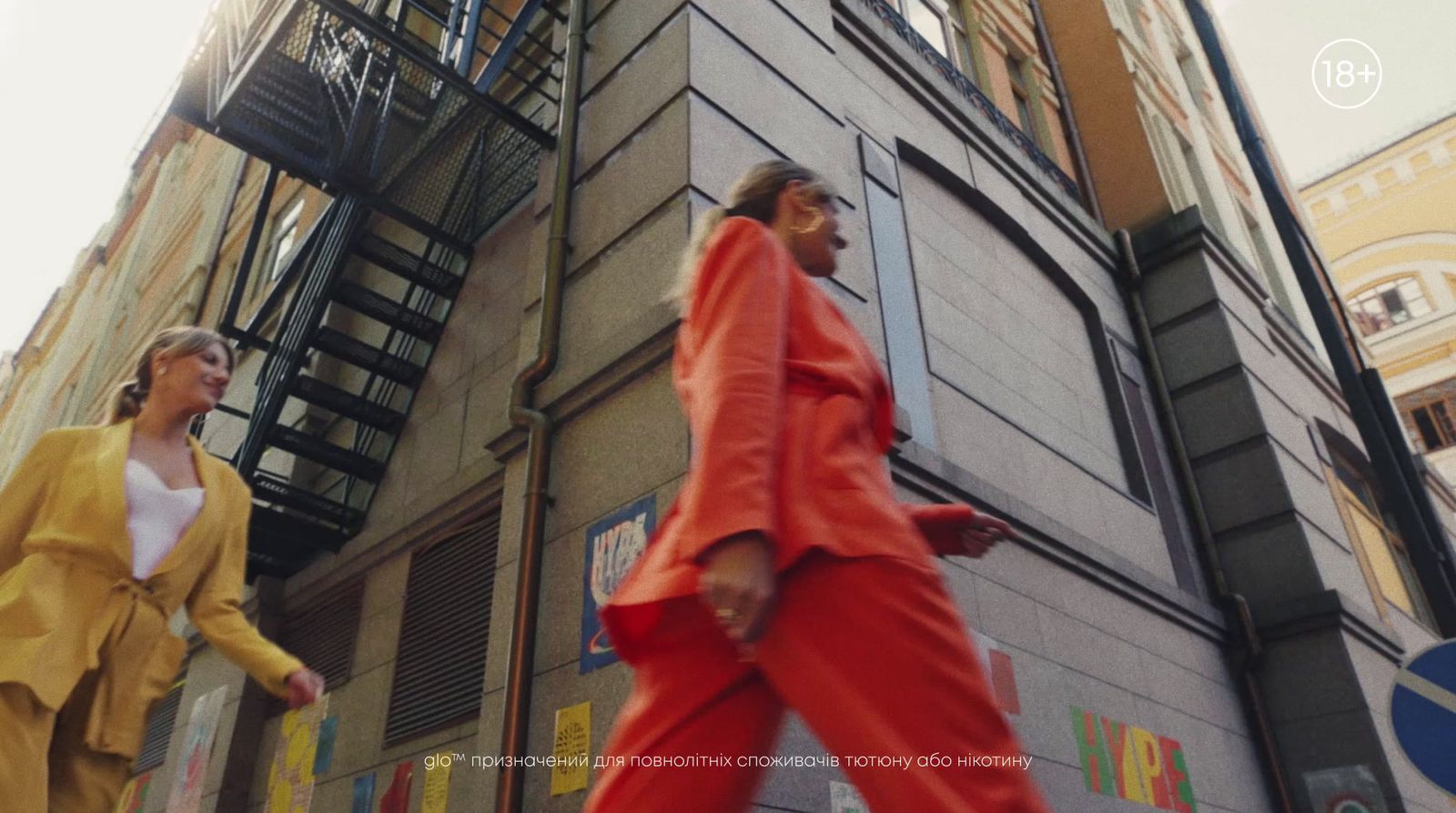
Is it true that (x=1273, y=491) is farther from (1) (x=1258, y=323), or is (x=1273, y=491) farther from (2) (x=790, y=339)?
(2) (x=790, y=339)

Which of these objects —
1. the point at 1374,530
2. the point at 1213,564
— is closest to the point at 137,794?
the point at 1213,564

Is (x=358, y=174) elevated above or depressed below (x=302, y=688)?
above

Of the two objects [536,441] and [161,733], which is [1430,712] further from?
[161,733]

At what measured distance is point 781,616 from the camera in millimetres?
1675

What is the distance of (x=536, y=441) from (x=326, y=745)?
10.4ft

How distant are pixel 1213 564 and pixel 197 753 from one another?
8470 millimetres

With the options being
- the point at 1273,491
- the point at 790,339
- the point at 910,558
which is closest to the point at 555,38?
the point at 790,339

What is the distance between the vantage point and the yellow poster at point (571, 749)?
13.2 feet

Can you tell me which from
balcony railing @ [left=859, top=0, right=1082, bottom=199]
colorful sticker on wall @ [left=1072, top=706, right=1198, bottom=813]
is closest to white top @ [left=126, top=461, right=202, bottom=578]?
colorful sticker on wall @ [left=1072, top=706, right=1198, bottom=813]

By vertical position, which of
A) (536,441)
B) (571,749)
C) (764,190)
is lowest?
(571,749)

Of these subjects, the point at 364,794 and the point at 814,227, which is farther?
the point at 364,794

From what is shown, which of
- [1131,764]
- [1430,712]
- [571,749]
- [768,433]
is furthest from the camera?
[1131,764]

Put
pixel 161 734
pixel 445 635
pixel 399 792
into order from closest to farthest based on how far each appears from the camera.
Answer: pixel 399 792, pixel 445 635, pixel 161 734

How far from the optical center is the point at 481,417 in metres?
6.68
